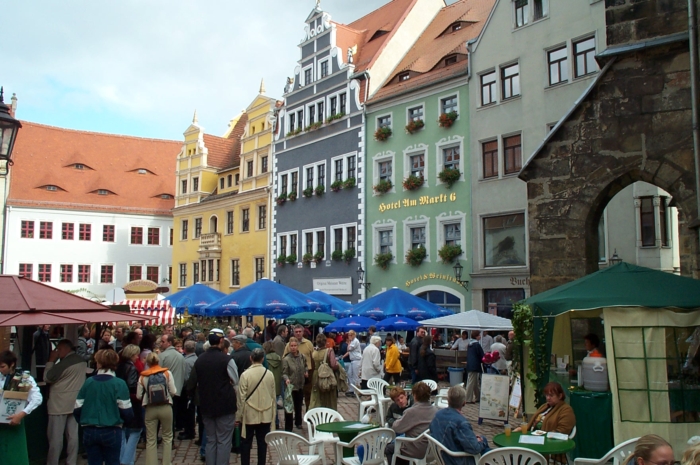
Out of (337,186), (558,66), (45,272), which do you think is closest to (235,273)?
(337,186)

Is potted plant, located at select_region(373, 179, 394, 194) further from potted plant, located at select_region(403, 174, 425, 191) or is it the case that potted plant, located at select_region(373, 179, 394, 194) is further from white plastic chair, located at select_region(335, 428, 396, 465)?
white plastic chair, located at select_region(335, 428, 396, 465)

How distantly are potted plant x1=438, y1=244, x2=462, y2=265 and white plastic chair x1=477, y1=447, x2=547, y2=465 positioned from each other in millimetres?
18923

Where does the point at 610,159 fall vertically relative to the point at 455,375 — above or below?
above

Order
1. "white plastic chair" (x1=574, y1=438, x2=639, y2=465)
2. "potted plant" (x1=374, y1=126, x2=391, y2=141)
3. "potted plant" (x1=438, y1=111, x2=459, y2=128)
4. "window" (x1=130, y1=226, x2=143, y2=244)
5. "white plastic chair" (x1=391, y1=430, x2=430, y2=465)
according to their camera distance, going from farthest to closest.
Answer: "window" (x1=130, y1=226, x2=143, y2=244) → "potted plant" (x1=374, y1=126, x2=391, y2=141) → "potted plant" (x1=438, y1=111, x2=459, y2=128) → "white plastic chair" (x1=391, y1=430, x2=430, y2=465) → "white plastic chair" (x1=574, y1=438, x2=639, y2=465)

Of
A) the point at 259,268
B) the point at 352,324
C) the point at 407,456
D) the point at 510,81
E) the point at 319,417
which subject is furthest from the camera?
the point at 259,268

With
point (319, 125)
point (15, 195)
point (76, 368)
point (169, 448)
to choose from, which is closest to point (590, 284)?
point (169, 448)

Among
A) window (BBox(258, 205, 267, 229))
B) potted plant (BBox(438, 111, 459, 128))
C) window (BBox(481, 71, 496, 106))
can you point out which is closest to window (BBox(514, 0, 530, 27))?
window (BBox(481, 71, 496, 106))

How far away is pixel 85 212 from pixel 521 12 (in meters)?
35.4

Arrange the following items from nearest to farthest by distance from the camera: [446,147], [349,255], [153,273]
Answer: [446,147] → [349,255] → [153,273]

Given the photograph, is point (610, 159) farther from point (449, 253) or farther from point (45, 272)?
point (45, 272)

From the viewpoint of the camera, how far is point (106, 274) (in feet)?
161

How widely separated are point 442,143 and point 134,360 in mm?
18295

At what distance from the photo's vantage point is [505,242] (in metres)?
24.1

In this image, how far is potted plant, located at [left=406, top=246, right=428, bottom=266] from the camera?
26906 millimetres
